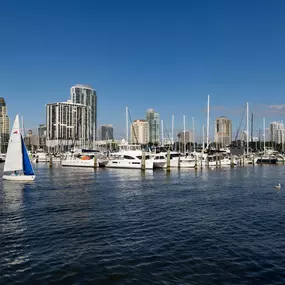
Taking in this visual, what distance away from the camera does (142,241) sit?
936 inches

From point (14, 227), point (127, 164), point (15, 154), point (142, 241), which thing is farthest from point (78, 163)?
point (142, 241)

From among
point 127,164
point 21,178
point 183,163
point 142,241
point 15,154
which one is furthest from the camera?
point 183,163

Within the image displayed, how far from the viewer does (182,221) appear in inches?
1190

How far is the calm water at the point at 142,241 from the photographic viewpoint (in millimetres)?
17891

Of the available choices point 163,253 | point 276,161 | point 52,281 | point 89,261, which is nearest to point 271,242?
point 163,253

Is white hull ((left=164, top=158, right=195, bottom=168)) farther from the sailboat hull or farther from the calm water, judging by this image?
the calm water

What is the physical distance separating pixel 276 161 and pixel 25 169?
12461 cm

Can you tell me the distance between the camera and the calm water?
17.9 meters

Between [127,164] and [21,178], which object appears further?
[127,164]

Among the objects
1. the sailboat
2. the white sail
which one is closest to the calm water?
the sailboat

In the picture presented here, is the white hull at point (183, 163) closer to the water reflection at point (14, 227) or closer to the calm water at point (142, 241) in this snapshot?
the calm water at point (142, 241)

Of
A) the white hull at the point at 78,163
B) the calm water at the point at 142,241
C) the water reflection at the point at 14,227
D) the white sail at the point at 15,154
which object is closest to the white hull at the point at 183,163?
the white hull at the point at 78,163

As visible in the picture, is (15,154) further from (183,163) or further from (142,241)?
(183,163)

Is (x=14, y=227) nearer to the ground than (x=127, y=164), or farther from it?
nearer to the ground
